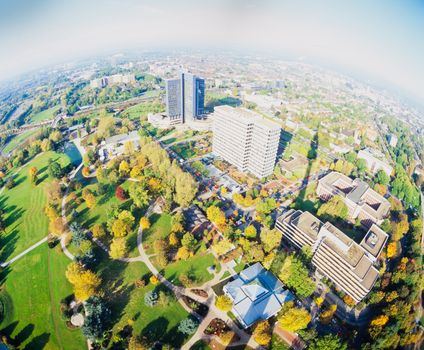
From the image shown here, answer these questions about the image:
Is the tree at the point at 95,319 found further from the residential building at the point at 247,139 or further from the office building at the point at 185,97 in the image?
the office building at the point at 185,97

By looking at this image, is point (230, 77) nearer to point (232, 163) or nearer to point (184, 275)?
point (232, 163)

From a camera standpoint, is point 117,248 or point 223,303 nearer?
point 223,303

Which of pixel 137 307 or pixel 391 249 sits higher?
pixel 391 249

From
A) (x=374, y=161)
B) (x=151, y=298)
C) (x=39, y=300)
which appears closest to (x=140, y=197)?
(x=151, y=298)

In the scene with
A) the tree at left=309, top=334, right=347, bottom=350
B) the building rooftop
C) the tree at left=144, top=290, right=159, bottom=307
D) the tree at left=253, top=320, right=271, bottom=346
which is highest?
the building rooftop

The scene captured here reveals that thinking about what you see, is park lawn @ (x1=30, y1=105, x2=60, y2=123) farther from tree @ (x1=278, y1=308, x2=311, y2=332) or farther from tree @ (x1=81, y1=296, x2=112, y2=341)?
tree @ (x1=278, y1=308, x2=311, y2=332)

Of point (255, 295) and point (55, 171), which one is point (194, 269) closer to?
point (255, 295)

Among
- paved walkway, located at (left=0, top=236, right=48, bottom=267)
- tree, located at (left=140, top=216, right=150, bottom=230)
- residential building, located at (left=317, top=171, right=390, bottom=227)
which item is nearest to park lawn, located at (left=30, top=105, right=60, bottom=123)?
paved walkway, located at (left=0, top=236, right=48, bottom=267)
